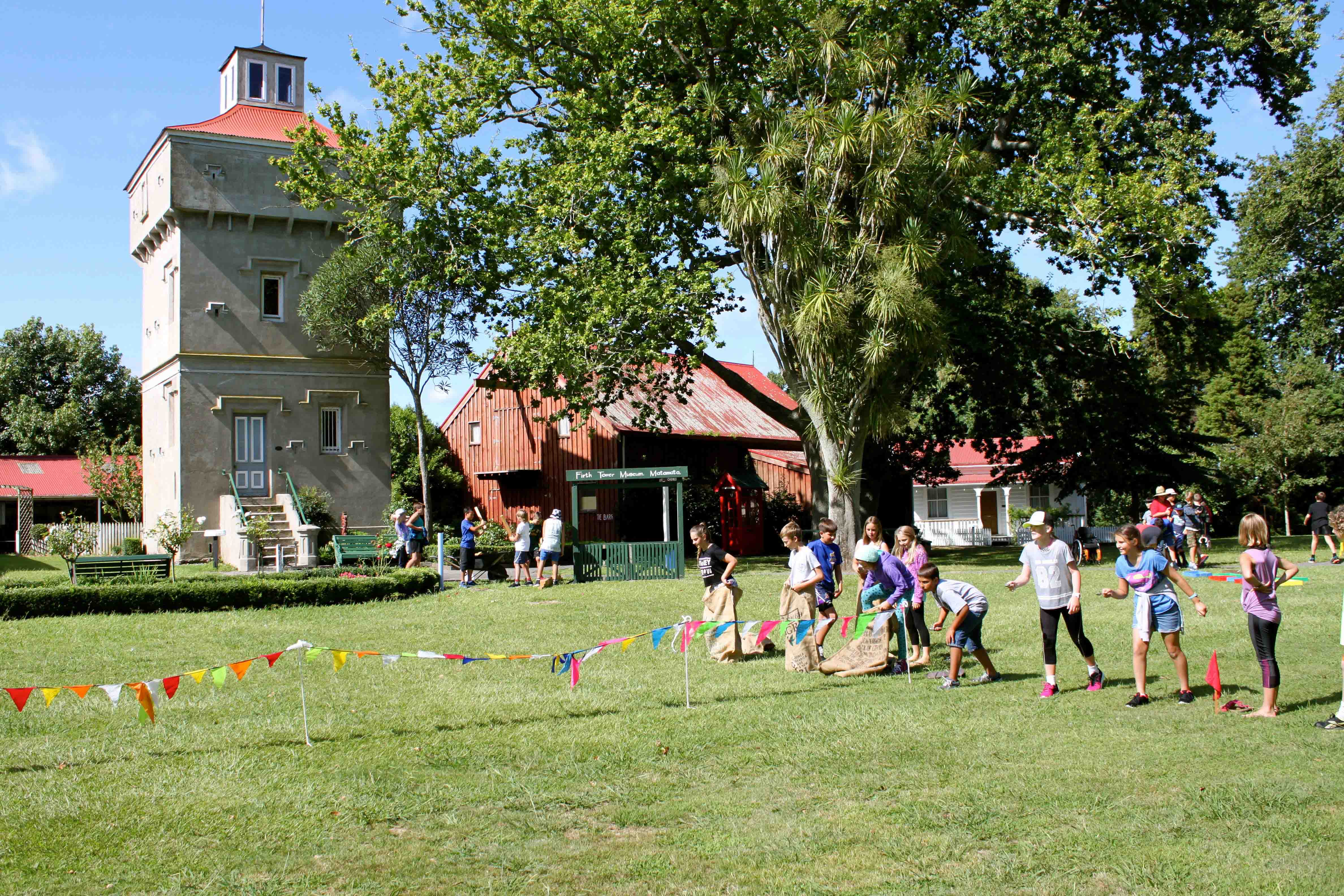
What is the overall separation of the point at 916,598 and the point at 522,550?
11966mm

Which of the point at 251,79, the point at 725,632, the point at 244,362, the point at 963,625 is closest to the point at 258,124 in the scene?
the point at 251,79

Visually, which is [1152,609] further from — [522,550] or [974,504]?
[974,504]

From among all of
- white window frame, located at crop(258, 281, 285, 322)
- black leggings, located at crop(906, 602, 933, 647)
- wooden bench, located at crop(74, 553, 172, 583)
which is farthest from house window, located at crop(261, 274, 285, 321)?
black leggings, located at crop(906, 602, 933, 647)

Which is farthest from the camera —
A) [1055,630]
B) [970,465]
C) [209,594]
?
[970,465]

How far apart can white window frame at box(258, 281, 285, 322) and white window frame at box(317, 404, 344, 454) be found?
2.68m

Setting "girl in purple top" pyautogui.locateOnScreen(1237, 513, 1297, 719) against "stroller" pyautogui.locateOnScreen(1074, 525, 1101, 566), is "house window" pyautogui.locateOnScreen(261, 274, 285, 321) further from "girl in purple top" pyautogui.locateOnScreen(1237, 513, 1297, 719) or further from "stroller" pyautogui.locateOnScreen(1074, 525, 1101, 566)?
"girl in purple top" pyautogui.locateOnScreen(1237, 513, 1297, 719)

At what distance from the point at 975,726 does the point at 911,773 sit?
5.33ft

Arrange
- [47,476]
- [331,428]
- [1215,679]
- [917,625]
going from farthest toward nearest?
[47,476], [331,428], [917,625], [1215,679]

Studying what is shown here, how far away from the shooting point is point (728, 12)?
24.2m

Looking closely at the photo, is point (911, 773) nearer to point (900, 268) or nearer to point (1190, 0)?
point (900, 268)

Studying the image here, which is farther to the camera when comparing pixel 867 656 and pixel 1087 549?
pixel 1087 549

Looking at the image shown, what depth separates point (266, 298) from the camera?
29297 mm

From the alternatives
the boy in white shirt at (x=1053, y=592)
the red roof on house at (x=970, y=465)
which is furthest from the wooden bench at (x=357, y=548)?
the red roof on house at (x=970, y=465)

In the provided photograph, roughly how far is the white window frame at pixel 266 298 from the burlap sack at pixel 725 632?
2034 centimetres
